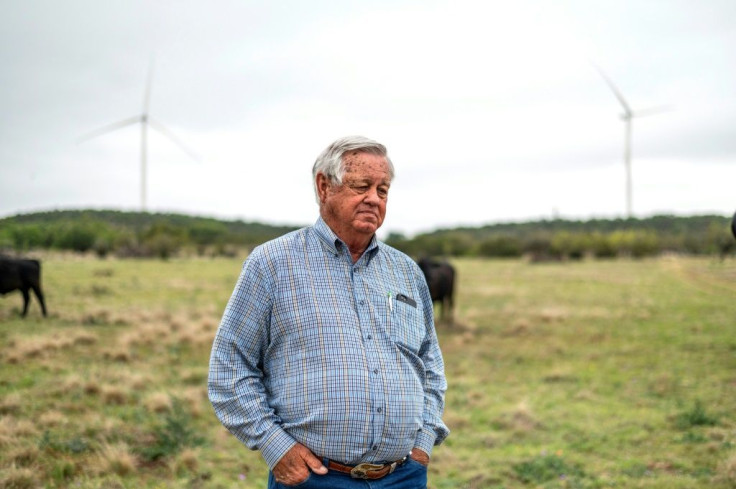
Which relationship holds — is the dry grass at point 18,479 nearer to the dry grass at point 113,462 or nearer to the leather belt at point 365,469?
the dry grass at point 113,462

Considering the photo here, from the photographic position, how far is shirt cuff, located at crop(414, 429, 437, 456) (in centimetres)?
276

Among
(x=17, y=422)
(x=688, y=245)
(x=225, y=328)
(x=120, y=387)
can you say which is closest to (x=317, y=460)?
(x=225, y=328)

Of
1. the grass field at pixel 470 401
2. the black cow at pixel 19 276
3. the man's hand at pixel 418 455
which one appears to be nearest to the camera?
the man's hand at pixel 418 455

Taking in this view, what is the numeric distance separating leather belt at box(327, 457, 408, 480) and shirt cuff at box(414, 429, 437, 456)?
178mm

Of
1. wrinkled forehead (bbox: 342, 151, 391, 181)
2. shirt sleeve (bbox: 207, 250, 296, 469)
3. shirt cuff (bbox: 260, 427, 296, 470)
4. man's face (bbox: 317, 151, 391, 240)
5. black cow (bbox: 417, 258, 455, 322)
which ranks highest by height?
wrinkled forehead (bbox: 342, 151, 391, 181)

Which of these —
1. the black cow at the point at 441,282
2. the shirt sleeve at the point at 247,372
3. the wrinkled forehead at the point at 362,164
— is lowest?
the black cow at the point at 441,282

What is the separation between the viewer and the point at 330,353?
8.19 feet

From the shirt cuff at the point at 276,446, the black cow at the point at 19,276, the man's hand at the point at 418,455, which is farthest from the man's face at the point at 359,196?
the black cow at the point at 19,276

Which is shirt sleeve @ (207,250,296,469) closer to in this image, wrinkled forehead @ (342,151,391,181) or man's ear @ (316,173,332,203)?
man's ear @ (316,173,332,203)

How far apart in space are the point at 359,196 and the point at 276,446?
3.37ft

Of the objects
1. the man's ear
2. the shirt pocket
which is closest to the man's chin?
the man's ear

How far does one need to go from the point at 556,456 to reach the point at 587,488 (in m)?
0.72

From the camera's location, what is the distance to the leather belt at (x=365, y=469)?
8.20ft

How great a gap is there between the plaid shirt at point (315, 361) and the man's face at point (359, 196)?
94 millimetres
